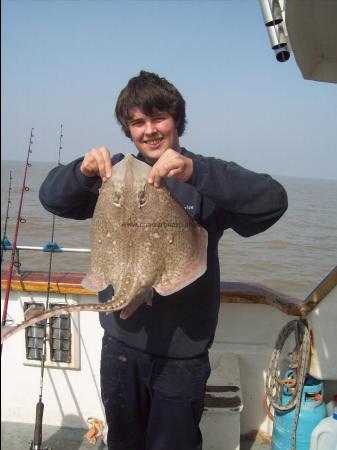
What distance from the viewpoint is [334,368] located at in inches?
124

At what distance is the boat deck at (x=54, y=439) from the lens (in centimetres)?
348

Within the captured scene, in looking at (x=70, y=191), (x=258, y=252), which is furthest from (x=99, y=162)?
(x=258, y=252)

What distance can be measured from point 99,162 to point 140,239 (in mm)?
425

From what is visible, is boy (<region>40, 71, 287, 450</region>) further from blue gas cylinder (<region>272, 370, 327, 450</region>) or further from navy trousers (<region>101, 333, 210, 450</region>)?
blue gas cylinder (<region>272, 370, 327, 450</region>)

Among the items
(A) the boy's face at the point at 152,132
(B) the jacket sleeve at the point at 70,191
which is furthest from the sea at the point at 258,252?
(A) the boy's face at the point at 152,132

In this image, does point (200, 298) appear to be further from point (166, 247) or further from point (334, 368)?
point (334, 368)

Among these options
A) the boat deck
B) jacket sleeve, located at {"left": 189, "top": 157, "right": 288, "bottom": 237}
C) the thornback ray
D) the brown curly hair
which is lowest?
the boat deck

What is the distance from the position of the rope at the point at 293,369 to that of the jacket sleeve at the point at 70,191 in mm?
1855

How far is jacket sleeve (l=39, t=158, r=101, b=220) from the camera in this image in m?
2.18

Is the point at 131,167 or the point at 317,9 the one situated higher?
the point at 317,9

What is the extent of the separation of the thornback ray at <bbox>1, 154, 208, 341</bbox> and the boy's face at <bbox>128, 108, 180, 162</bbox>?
16.6 inches

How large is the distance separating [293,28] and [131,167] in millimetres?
1015

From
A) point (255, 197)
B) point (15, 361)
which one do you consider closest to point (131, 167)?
point (255, 197)

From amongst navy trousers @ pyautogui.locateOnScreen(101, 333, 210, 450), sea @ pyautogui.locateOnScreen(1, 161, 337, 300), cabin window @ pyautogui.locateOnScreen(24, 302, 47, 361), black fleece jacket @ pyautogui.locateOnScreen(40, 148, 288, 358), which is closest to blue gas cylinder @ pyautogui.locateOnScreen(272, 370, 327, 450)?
navy trousers @ pyautogui.locateOnScreen(101, 333, 210, 450)
